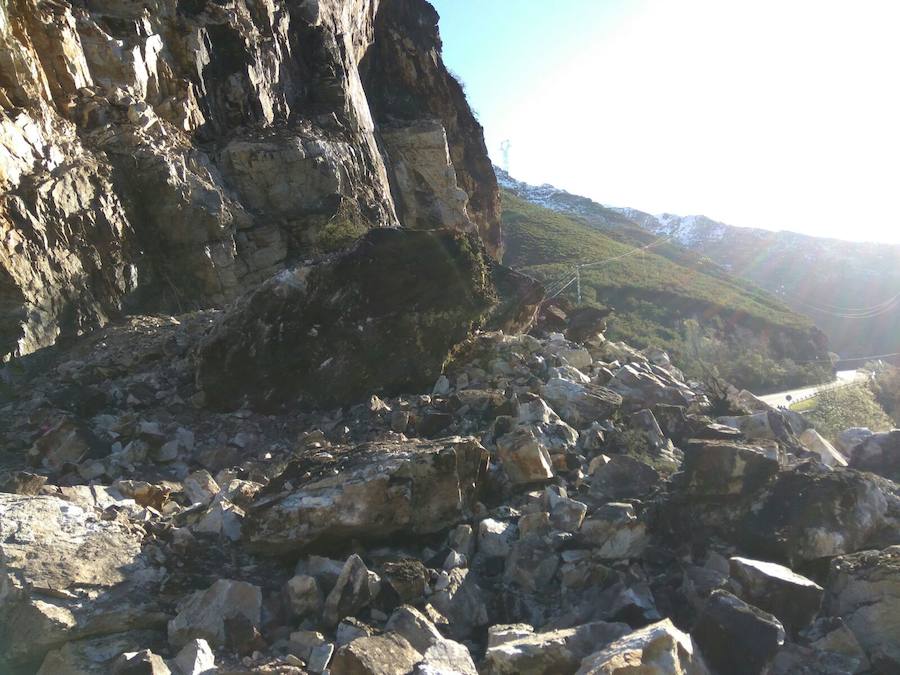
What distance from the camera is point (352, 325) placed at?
22.4 feet

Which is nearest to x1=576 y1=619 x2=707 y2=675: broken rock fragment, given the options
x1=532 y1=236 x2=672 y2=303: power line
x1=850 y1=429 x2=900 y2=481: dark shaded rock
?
x1=850 y1=429 x2=900 y2=481: dark shaded rock

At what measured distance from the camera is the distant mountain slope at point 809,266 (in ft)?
173

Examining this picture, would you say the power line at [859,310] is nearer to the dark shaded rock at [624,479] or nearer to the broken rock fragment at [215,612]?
the dark shaded rock at [624,479]

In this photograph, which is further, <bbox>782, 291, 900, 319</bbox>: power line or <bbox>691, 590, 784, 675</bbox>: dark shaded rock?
<bbox>782, 291, 900, 319</bbox>: power line

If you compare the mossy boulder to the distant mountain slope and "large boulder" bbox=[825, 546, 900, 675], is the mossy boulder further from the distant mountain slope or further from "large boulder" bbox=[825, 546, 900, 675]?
the distant mountain slope

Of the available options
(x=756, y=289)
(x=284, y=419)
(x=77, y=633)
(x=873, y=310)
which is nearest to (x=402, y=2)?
(x=284, y=419)

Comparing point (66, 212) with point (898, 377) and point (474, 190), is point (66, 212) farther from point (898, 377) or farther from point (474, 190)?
point (898, 377)

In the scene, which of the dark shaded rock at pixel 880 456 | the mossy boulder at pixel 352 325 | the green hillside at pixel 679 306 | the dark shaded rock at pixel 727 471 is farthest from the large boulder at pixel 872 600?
the green hillside at pixel 679 306

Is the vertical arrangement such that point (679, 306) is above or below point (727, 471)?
below

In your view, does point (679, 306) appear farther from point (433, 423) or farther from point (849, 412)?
point (433, 423)

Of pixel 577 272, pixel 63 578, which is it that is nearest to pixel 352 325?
pixel 63 578

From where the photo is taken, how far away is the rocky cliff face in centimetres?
702

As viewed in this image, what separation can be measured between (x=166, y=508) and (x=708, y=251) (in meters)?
85.2

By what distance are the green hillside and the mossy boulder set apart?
748 inches
